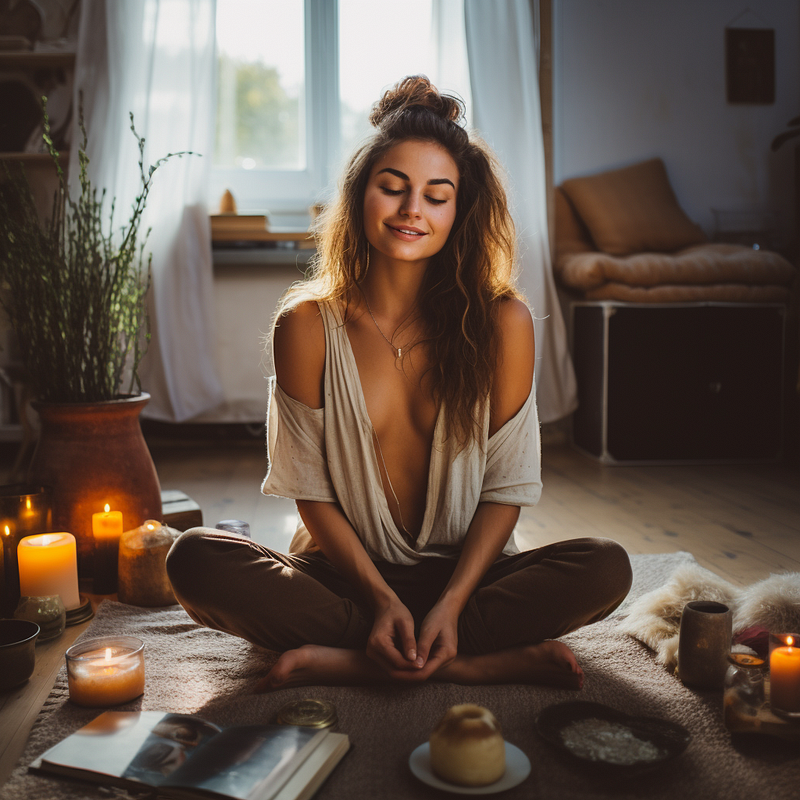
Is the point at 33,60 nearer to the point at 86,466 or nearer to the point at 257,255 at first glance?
the point at 257,255

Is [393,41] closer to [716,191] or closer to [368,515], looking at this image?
[716,191]

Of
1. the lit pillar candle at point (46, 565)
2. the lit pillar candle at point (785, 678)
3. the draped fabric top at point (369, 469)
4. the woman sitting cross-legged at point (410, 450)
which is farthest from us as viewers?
the lit pillar candle at point (46, 565)

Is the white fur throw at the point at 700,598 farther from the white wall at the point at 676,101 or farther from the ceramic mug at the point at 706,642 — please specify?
the white wall at the point at 676,101

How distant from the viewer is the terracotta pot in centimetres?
170

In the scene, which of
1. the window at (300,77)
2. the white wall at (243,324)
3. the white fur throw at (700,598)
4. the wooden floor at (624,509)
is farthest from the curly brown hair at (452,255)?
the window at (300,77)

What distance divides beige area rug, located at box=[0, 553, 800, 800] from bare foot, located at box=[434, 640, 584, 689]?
0.02 m

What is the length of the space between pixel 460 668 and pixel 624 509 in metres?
1.29

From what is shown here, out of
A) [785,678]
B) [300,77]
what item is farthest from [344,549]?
[300,77]

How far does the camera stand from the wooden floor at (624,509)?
1808 millimetres

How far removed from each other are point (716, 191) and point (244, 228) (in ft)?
6.51

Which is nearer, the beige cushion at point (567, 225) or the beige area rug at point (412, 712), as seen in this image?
the beige area rug at point (412, 712)

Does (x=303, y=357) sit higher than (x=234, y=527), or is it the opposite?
(x=303, y=357)

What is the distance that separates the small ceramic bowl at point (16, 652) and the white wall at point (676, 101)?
2.85 metres

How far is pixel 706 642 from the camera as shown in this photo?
1.19 meters
